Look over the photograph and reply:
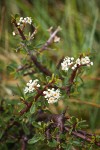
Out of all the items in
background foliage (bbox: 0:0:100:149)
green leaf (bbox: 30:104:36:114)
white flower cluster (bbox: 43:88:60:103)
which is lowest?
green leaf (bbox: 30:104:36:114)

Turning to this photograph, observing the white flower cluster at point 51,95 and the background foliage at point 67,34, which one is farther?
the background foliage at point 67,34

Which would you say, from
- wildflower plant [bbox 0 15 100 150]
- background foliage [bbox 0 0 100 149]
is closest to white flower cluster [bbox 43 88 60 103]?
wildflower plant [bbox 0 15 100 150]

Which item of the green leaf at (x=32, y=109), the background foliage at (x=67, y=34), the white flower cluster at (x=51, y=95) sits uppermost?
the background foliage at (x=67, y=34)

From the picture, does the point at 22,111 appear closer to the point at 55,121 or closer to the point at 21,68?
the point at 55,121

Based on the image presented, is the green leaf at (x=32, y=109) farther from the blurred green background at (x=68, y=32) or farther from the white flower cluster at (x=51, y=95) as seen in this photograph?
the blurred green background at (x=68, y=32)

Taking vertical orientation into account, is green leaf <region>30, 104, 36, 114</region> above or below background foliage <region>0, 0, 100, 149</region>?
below

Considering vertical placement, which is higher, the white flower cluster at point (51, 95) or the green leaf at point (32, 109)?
the white flower cluster at point (51, 95)

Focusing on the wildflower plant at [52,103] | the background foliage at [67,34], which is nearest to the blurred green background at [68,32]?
the background foliage at [67,34]

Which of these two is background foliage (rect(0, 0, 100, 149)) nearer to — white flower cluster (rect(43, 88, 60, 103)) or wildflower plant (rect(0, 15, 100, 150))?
wildflower plant (rect(0, 15, 100, 150))
